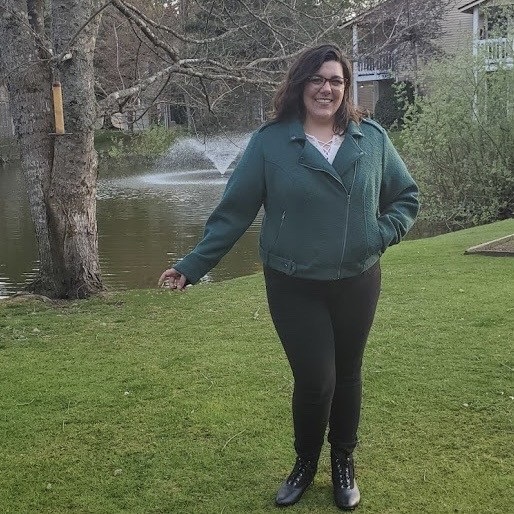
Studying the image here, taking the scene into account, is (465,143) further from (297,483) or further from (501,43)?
(297,483)

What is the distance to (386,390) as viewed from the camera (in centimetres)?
416

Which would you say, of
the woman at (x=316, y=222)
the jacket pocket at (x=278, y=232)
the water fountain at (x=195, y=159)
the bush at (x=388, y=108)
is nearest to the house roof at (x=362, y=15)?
the woman at (x=316, y=222)

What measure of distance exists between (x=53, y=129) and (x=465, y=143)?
372 inches

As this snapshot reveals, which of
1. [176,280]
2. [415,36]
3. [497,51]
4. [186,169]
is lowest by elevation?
[186,169]

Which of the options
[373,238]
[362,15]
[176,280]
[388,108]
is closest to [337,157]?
[373,238]

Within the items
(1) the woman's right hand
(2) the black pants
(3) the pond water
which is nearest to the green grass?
(2) the black pants

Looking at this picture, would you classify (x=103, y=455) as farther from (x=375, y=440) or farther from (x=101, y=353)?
(x=101, y=353)

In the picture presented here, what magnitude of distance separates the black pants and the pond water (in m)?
7.67

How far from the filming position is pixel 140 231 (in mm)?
15039

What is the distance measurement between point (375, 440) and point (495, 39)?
1274 centimetres

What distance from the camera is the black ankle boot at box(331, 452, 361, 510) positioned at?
9.53 ft

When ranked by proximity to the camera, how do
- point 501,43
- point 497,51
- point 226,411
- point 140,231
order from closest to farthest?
point 226,411, point 497,51, point 501,43, point 140,231

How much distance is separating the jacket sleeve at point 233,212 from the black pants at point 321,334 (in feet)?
0.71

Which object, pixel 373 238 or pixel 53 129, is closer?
pixel 373 238
